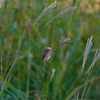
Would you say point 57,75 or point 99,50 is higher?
point 99,50

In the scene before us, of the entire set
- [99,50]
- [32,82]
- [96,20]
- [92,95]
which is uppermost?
[99,50]

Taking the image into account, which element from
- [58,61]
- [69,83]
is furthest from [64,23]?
[69,83]

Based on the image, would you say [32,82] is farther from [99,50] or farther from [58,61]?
[99,50]

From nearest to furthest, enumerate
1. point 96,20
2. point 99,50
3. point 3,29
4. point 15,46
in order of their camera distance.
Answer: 1. point 99,50
2. point 3,29
3. point 15,46
4. point 96,20

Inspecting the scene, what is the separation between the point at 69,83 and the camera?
2.65m

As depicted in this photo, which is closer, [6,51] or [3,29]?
[3,29]

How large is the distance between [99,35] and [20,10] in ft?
2.55

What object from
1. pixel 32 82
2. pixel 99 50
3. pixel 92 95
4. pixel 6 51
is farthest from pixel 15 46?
pixel 99 50

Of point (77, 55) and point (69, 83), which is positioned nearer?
point (69, 83)

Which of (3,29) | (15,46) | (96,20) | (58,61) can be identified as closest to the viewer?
(3,29)

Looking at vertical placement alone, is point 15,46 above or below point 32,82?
above

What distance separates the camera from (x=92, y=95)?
8.46 feet

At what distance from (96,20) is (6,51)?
80 cm

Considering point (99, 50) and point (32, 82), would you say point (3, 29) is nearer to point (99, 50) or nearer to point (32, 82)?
point (32, 82)
